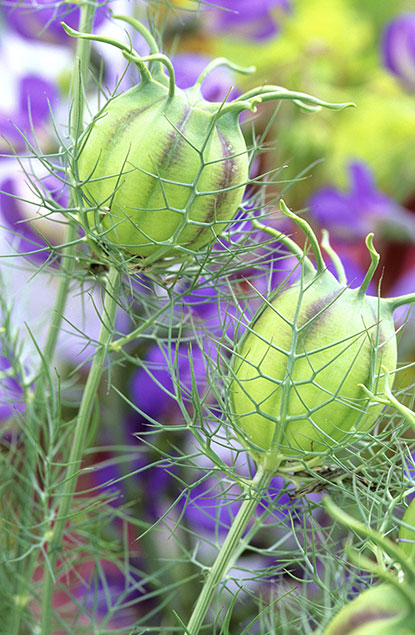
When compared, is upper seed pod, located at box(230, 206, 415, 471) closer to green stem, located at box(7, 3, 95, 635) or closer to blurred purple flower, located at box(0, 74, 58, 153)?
green stem, located at box(7, 3, 95, 635)

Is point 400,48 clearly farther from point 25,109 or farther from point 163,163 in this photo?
point 163,163

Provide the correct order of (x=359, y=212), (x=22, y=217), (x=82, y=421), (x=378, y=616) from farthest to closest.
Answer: (x=359, y=212), (x=22, y=217), (x=82, y=421), (x=378, y=616)

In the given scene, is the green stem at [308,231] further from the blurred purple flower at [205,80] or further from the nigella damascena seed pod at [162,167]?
the blurred purple flower at [205,80]

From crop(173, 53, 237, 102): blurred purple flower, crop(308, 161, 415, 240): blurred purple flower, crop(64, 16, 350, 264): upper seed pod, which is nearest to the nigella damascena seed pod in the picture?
crop(64, 16, 350, 264): upper seed pod

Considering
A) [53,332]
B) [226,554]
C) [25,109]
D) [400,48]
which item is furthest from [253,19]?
[226,554]

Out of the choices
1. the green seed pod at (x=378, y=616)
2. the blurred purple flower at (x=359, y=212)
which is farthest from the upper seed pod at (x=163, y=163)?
the blurred purple flower at (x=359, y=212)

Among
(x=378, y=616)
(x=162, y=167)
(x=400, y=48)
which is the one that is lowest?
(x=378, y=616)

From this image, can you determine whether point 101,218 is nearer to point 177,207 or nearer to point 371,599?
point 177,207
